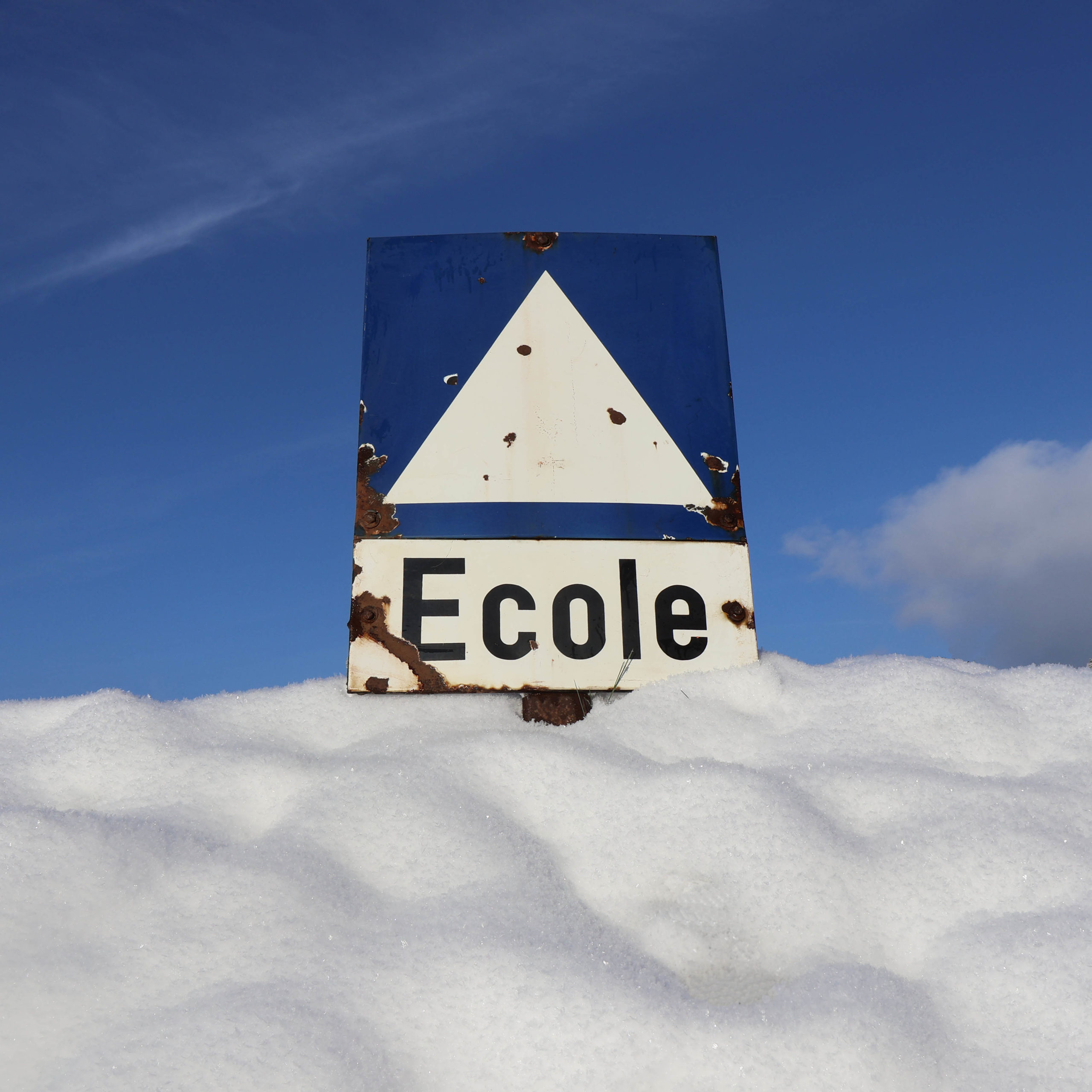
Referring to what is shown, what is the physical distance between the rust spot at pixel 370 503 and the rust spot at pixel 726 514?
0.52m

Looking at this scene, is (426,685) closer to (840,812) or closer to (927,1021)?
(840,812)

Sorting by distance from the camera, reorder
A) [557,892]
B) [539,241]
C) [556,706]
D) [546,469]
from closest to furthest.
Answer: [557,892], [556,706], [546,469], [539,241]

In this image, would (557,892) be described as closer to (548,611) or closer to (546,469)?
(548,611)

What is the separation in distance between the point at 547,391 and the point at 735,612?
1.69ft

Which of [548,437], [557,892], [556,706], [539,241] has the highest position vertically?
[539,241]

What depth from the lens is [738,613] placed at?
1.38 metres

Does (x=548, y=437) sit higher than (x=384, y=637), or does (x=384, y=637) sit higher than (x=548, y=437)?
(x=548, y=437)

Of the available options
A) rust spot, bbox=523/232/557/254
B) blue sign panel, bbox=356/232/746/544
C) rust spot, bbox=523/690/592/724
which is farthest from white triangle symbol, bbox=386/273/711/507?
rust spot, bbox=523/690/592/724

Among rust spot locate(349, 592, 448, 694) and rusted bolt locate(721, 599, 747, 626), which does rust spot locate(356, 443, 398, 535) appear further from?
rusted bolt locate(721, 599, 747, 626)

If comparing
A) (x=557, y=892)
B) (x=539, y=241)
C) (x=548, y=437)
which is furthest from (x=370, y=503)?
(x=557, y=892)

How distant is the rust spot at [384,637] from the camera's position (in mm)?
1299

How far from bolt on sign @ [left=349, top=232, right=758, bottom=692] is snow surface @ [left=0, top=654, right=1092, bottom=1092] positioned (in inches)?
4.1

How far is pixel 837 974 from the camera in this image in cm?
75

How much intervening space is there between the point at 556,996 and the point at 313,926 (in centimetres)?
25
